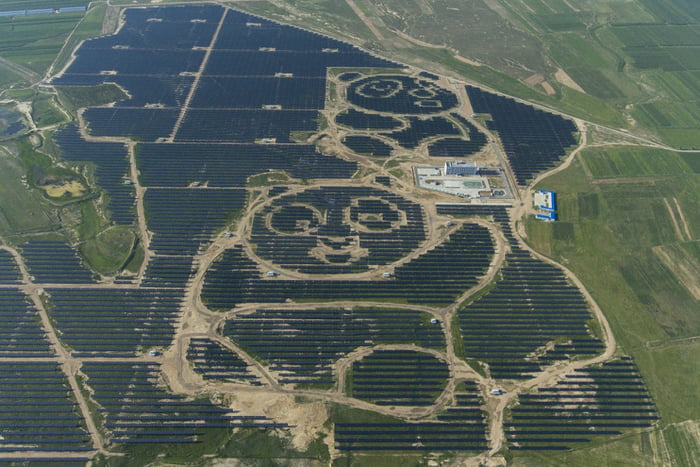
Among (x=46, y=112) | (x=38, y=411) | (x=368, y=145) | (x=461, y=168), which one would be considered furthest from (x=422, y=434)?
(x=46, y=112)

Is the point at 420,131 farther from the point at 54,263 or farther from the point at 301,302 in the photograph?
the point at 54,263

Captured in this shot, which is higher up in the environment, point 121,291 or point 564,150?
point 564,150

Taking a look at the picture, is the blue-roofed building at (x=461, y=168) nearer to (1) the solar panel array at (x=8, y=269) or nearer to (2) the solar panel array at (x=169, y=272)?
(2) the solar panel array at (x=169, y=272)

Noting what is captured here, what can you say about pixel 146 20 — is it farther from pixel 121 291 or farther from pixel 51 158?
pixel 121 291

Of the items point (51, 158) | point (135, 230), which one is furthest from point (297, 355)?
point (51, 158)

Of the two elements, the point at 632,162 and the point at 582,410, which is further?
the point at 632,162

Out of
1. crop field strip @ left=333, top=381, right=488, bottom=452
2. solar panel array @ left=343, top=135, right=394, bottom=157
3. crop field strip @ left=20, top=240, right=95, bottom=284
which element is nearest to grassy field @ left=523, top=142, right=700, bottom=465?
crop field strip @ left=333, top=381, right=488, bottom=452
